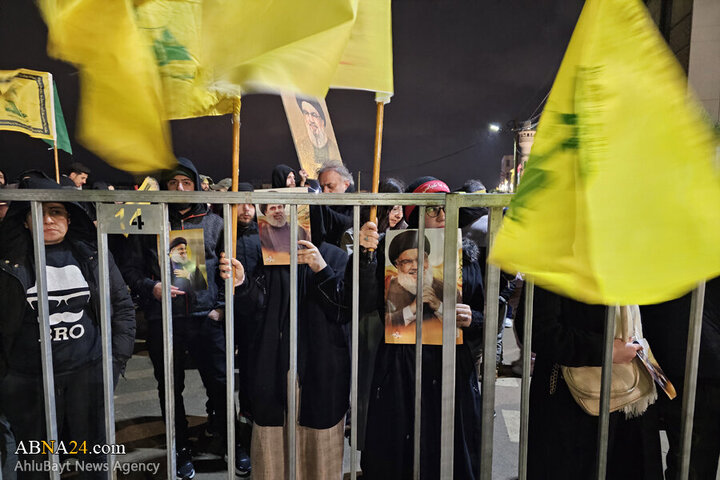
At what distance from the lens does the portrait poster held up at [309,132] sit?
4.57m

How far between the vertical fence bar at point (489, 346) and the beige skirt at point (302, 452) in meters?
0.87

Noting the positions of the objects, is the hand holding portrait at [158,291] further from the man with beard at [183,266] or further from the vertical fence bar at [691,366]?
the vertical fence bar at [691,366]

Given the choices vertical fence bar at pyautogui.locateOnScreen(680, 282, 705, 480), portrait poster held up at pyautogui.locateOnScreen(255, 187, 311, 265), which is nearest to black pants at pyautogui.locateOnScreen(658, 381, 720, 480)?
vertical fence bar at pyautogui.locateOnScreen(680, 282, 705, 480)

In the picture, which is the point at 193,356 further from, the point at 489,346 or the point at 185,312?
the point at 489,346

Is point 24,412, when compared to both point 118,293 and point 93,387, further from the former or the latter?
point 118,293

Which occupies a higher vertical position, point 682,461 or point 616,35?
point 616,35

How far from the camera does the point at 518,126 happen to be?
41.3ft

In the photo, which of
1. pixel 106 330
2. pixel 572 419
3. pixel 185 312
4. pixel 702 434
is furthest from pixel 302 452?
pixel 702 434

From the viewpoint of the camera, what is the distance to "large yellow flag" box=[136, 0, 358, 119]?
1.44m

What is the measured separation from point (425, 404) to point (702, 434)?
52.8 inches

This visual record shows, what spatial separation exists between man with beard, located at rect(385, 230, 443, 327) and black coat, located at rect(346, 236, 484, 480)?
0.37m

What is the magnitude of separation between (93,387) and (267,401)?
947mm

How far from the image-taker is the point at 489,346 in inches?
65.6

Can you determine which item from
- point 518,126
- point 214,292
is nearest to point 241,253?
point 214,292
